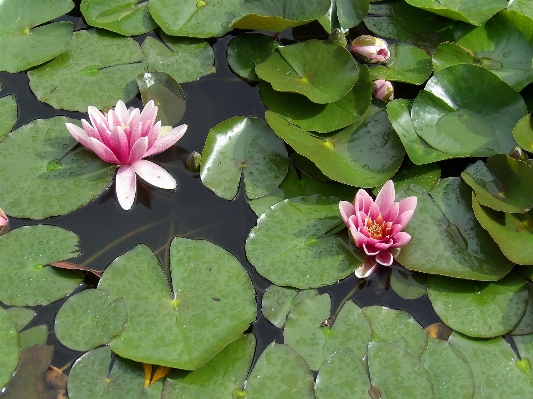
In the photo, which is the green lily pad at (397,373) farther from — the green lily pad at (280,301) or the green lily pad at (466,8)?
the green lily pad at (466,8)

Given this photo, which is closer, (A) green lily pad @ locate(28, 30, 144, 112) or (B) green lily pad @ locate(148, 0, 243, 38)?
(A) green lily pad @ locate(28, 30, 144, 112)

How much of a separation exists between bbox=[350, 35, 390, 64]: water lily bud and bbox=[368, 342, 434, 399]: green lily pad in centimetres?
196

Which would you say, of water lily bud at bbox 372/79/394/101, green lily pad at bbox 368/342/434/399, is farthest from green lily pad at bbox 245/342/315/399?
water lily bud at bbox 372/79/394/101

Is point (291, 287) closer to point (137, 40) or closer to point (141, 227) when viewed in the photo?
point (141, 227)

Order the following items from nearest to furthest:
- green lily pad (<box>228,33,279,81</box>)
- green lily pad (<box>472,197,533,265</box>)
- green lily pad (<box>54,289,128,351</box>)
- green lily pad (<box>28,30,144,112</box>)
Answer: green lily pad (<box>54,289,128,351</box>), green lily pad (<box>472,197,533,265</box>), green lily pad (<box>28,30,144,112</box>), green lily pad (<box>228,33,279,81</box>)

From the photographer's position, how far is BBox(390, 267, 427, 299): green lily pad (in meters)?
2.71

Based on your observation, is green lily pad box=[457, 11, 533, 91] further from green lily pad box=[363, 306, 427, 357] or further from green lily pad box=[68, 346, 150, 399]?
green lily pad box=[68, 346, 150, 399]

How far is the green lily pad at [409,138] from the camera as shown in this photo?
2959 millimetres

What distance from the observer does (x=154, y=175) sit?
2953mm

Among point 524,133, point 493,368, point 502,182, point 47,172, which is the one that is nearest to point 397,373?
point 493,368

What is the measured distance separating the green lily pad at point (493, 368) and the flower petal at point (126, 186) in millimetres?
1926

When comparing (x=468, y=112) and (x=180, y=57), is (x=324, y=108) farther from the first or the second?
(x=180, y=57)

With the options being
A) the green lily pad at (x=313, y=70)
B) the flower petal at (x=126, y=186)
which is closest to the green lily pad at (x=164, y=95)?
the flower petal at (x=126, y=186)

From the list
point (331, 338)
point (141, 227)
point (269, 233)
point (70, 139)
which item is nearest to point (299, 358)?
point (331, 338)
